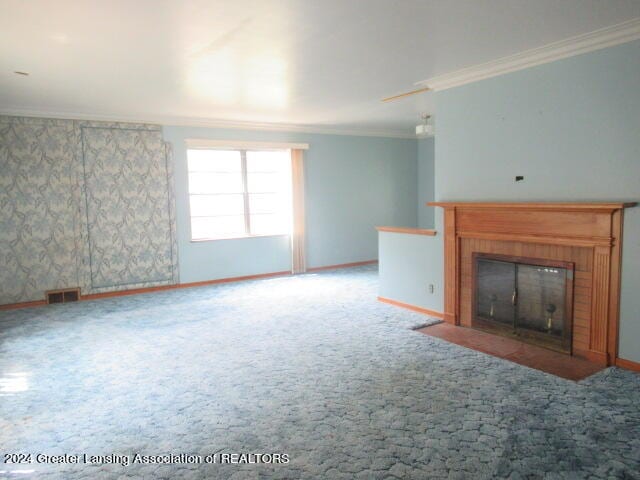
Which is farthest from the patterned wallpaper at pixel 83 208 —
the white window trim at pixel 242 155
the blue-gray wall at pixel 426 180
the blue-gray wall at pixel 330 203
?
the blue-gray wall at pixel 426 180

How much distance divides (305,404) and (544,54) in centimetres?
328

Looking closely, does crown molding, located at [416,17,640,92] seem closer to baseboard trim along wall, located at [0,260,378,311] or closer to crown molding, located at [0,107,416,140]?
crown molding, located at [0,107,416,140]

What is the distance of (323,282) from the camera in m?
6.91

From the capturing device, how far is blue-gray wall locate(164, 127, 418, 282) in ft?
22.3

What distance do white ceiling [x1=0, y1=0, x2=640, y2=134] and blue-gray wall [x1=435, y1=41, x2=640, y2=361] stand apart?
0.34 metres

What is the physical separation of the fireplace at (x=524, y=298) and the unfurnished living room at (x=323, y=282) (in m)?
0.02

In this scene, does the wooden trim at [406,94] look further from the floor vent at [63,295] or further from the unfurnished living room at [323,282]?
the floor vent at [63,295]

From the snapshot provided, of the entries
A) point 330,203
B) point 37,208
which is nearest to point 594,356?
point 330,203

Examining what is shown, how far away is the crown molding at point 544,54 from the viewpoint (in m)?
3.18

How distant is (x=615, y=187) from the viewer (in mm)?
3346

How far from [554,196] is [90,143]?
557 cm

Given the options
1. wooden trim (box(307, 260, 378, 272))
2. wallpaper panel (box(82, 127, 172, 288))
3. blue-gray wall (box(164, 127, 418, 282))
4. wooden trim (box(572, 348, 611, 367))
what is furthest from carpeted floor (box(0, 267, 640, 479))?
wooden trim (box(307, 260, 378, 272))

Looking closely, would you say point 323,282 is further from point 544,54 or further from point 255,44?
point 544,54

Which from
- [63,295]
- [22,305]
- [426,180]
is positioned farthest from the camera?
[426,180]
